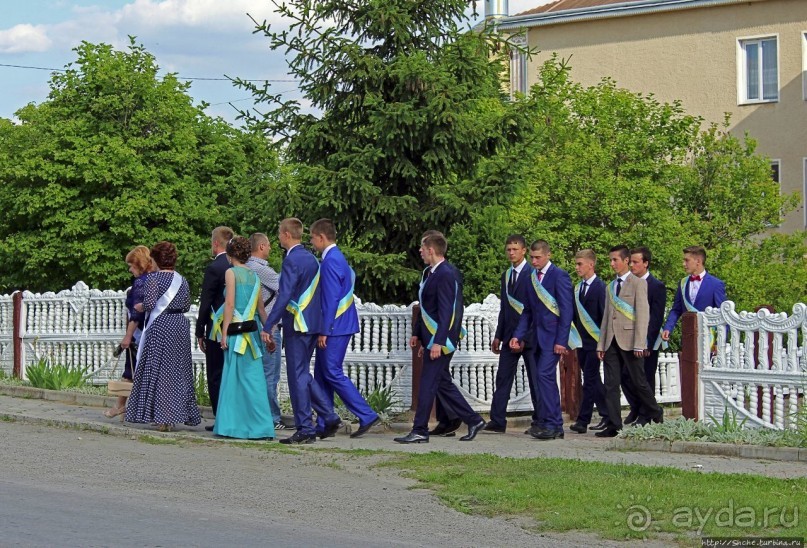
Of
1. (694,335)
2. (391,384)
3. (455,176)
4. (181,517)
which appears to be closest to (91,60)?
(455,176)

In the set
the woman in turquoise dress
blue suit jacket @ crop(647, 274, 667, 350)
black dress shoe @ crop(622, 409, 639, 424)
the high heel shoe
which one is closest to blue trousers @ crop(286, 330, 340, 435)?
the woman in turquoise dress

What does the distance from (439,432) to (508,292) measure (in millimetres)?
1591

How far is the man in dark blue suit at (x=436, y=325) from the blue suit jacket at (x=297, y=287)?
1.06 m

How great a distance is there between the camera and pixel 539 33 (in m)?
40.2

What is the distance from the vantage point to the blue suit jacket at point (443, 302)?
500 inches

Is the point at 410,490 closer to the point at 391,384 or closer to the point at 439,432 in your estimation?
the point at 439,432

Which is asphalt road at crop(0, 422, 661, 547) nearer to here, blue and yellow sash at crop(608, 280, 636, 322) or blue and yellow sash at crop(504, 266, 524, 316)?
blue and yellow sash at crop(504, 266, 524, 316)

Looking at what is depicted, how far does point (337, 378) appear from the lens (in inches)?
507

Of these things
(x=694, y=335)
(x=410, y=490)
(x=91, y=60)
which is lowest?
(x=410, y=490)

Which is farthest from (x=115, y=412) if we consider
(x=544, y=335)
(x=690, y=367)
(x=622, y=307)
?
(x=690, y=367)

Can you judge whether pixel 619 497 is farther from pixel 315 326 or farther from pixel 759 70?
pixel 759 70

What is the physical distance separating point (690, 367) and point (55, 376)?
354 inches

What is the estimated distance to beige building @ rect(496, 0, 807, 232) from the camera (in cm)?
3559

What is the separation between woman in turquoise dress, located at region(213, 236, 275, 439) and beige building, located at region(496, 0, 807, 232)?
25.0 meters
